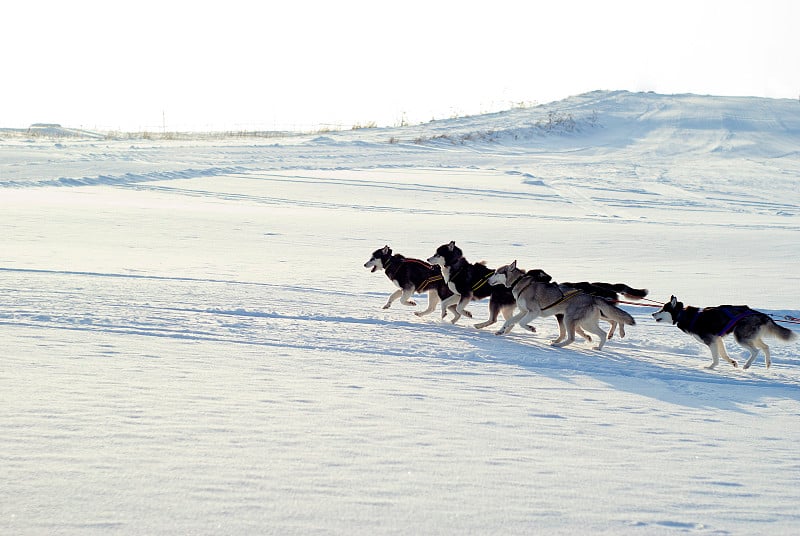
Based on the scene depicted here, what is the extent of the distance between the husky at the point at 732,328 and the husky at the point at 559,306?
598mm

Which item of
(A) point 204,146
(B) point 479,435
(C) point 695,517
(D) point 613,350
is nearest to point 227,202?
(A) point 204,146

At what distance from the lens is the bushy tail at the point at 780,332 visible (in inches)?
295

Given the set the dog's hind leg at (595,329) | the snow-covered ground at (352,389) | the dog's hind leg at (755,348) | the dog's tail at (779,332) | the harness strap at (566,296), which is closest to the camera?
the snow-covered ground at (352,389)

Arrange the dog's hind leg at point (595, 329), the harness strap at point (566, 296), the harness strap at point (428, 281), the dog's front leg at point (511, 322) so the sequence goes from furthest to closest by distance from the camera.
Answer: the harness strap at point (428, 281)
the dog's front leg at point (511, 322)
the harness strap at point (566, 296)
the dog's hind leg at point (595, 329)

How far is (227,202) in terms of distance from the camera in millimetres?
20688

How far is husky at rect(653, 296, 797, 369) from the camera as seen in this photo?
7535 mm

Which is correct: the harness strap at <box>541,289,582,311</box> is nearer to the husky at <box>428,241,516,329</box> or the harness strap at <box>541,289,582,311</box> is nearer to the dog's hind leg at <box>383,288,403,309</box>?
the husky at <box>428,241,516,329</box>

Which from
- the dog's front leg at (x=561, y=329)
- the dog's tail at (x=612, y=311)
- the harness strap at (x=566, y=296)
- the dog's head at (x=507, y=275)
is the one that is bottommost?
the dog's front leg at (x=561, y=329)

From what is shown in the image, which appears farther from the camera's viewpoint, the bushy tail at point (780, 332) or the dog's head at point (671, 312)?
the dog's head at point (671, 312)

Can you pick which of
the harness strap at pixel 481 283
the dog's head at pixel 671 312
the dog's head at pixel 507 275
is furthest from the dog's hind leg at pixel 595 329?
the harness strap at pixel 481 283

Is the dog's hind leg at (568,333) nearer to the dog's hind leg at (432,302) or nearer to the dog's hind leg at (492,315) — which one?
the dog's hind leg at (492,315)

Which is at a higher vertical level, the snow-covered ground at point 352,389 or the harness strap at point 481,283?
the harness strap at point 481,283

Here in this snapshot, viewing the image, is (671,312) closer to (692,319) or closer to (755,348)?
(692,319)

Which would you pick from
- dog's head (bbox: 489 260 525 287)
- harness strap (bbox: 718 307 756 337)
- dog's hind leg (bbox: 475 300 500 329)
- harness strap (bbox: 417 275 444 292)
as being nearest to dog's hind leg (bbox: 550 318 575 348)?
dog's head (bbox: 489 260 525 287)
